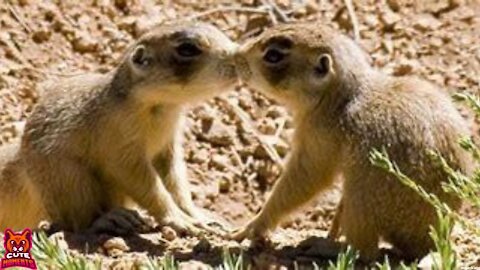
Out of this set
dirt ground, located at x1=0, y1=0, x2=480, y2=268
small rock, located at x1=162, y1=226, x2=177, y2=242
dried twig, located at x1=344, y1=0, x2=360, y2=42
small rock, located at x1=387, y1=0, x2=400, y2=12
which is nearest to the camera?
small rock, located at x1=162, y1=226, x2=177, y2=242

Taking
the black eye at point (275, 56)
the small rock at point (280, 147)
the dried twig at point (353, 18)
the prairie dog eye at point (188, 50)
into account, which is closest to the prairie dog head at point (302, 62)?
the black eye at point (275, 56)

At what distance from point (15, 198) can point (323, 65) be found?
7.15ft

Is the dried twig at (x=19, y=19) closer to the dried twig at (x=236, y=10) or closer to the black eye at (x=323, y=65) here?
the dried twig at (x=236, y=10)

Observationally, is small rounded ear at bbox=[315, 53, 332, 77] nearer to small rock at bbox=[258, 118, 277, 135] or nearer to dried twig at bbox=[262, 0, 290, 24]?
small rock at bbox=[258, 118, 277, 135]

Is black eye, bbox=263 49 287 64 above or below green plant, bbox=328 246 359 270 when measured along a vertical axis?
above

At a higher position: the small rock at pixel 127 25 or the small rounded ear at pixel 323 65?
the small rock at pixel 127 25

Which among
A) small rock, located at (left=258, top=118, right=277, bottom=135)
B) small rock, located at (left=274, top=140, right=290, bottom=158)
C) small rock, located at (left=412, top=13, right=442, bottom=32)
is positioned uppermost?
small rock, located at (left=412, top=13, right=442, bottom=32)

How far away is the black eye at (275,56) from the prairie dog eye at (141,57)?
0.70 metres

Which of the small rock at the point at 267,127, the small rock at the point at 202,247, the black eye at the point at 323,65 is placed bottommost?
the small rock at the point at 202,247

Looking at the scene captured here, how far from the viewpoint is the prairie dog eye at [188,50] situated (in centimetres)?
778

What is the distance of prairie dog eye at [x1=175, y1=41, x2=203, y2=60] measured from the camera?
7781 millimetres

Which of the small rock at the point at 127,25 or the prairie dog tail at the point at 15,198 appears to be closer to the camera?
the prairie dog tail at the point at 15,198

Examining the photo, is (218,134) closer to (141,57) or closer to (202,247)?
(141,57)

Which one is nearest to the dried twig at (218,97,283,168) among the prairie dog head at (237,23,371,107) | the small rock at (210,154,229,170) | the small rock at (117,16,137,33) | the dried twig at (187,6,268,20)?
the small rock at (210,154,229,170)
